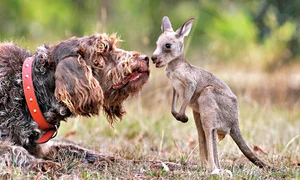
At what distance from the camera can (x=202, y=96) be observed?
5.50 meters

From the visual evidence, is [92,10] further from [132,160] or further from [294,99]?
[132,160]

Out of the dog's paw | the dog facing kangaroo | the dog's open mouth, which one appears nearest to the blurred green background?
the dog's open mouth

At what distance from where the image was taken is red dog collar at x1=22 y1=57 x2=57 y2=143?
18.5 feet

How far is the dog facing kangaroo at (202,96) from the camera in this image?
214 inches

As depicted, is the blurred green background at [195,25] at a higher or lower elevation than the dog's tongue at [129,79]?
higher

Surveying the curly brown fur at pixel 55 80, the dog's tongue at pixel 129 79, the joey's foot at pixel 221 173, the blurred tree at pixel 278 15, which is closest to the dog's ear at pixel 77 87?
the curly brown fur at pixel 55 80

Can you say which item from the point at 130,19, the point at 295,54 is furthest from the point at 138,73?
the point at 130,19

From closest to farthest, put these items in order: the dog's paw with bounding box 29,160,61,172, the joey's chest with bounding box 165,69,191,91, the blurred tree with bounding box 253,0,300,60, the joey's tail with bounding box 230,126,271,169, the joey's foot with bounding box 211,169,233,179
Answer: the joey's foot with bounding box 211,169,233,179 → the dog's paw with bounding box 29,160,61,172 → the joey's chest with bounding box 165,69,191,91 → the joey's tail with bounding box 230,126,271,169 → the blurred tree with bounding box 253,0,300,60

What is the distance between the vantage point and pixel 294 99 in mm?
12000

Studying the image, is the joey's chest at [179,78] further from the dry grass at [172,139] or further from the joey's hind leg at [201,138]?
the dry grass at [172,139]

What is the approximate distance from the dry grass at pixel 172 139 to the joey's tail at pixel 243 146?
8 centimetres

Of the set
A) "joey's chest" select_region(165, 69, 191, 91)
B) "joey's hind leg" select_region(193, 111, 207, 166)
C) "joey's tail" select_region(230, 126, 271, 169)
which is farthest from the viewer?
"joey's hind leg" select_region(193, 111, 207, 166)

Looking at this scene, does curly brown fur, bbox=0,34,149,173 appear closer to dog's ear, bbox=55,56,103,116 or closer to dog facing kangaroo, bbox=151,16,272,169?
dog's ear, bbox=55,56,103,116

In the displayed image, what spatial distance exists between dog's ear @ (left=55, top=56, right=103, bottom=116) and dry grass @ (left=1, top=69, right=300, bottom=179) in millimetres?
612
